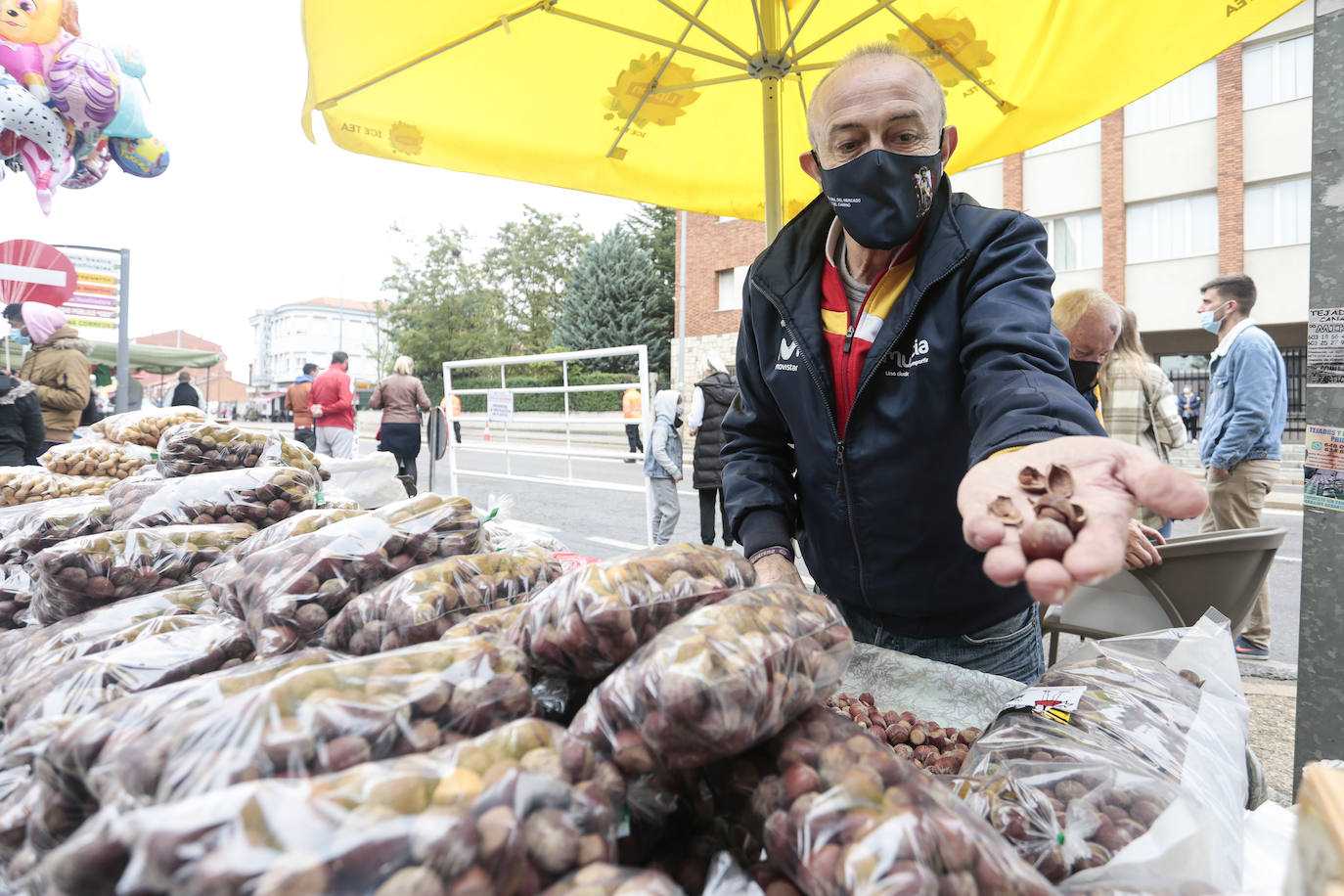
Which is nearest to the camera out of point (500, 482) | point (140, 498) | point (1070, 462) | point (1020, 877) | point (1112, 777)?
point (1020, 877)

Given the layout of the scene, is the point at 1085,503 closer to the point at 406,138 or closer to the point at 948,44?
the point at 948,44

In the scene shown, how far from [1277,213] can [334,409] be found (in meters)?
22.6

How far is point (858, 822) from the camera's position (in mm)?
737

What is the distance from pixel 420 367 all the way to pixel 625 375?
15675mm

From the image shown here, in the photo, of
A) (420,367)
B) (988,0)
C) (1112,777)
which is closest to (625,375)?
(420,367)

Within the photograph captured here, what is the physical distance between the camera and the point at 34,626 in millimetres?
1714

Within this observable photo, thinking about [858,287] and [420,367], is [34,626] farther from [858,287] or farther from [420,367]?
[420,367]

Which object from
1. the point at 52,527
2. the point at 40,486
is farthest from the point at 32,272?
the point at 52,527

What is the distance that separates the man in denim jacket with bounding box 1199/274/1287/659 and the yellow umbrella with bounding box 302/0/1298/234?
2.59 meters

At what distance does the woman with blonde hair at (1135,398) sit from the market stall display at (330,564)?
447cm

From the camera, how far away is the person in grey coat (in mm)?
7803

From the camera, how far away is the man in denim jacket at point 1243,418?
470cm

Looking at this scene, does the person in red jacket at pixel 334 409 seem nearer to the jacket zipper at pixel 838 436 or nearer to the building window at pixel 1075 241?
the jacket zipper at pixel 838 436

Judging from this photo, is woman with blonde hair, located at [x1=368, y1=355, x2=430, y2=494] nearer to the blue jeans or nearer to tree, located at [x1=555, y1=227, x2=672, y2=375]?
the blue jeans
